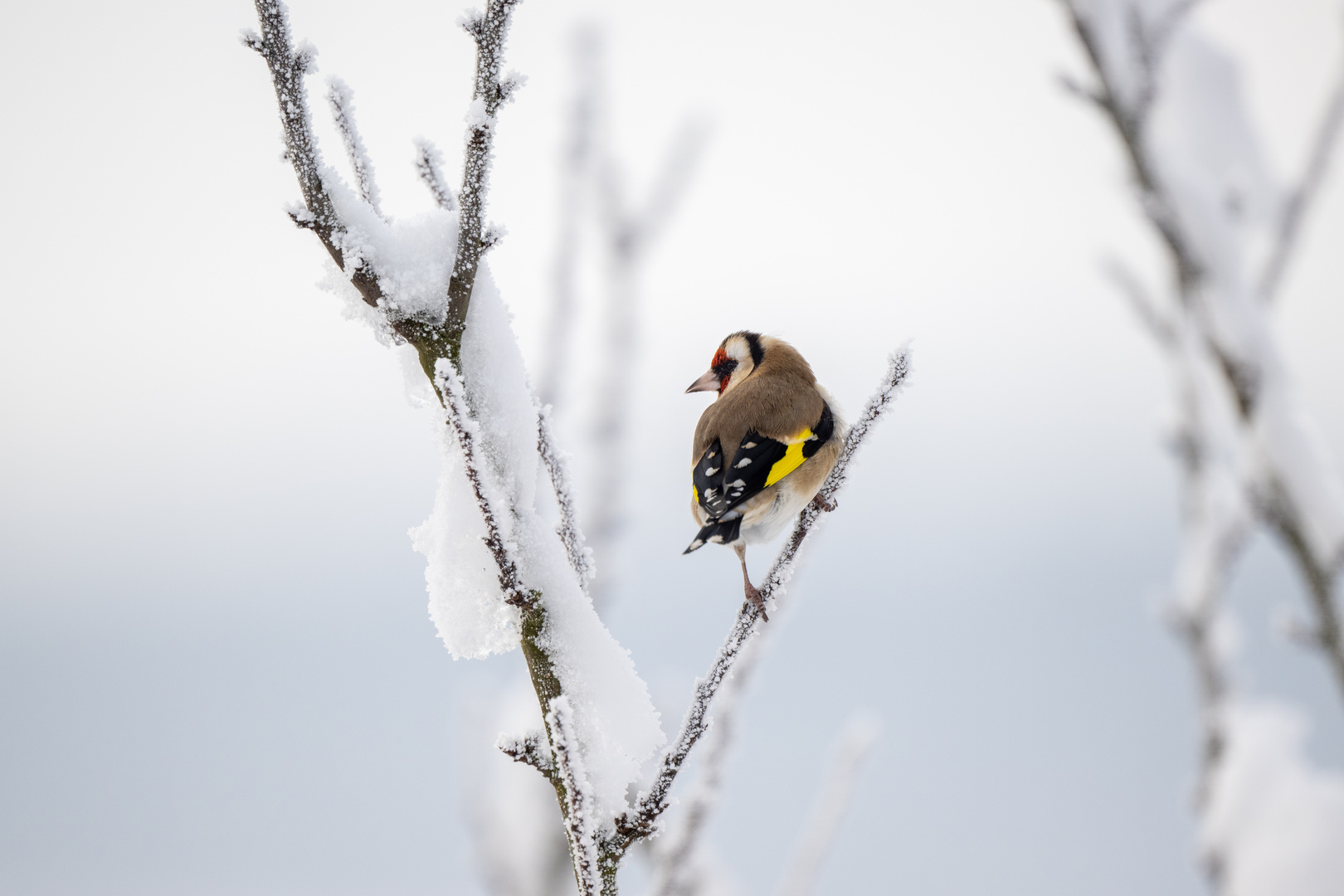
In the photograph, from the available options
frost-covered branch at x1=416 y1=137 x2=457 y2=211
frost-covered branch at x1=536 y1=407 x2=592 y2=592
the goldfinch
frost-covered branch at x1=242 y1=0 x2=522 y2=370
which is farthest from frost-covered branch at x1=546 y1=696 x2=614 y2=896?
the goldfinch

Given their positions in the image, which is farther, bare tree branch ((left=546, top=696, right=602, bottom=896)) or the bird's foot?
the bird's foot

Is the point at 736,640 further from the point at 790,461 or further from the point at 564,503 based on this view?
the point at 790,461

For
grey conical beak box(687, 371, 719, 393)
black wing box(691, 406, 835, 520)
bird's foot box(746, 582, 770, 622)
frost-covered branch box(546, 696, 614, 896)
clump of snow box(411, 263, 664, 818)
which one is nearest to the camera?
frost-covered branch box(546, 696, 614, 896)

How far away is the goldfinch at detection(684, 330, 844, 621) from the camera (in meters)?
2.29

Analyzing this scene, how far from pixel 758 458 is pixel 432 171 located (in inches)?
53.9

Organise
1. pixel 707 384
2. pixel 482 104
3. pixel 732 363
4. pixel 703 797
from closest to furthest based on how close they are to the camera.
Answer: pixel 482 104 < pixel 703 797 < pixel 707 384 < pixel 732 363

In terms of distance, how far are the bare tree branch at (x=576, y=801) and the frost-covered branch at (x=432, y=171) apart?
85cm

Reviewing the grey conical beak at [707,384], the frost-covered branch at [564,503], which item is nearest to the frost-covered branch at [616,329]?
the grey conical beak at [707,384]

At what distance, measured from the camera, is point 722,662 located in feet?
3.98

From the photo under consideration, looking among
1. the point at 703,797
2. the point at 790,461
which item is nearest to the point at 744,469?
the point at 790,461

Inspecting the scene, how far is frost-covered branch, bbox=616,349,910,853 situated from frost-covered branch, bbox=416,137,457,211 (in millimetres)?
806

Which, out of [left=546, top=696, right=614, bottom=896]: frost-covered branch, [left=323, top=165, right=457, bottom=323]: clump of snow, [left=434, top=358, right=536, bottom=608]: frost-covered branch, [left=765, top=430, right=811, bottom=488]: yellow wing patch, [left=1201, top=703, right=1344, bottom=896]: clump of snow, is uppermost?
[left=765, top=430, right=811, bottom=488]: yellow wing patch

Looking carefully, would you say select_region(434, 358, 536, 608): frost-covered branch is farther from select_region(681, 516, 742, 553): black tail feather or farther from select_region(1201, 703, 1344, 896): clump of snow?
select_region(1201, 703, 1344, 896): clump of snow

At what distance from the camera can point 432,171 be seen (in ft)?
4.34
